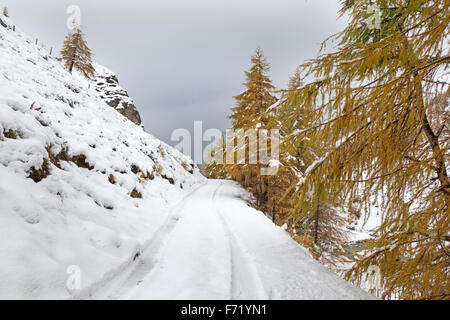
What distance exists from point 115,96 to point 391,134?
50706mm

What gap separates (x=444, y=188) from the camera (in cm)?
250

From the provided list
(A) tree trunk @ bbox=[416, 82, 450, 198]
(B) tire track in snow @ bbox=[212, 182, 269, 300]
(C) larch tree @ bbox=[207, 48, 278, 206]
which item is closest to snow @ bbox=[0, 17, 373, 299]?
(B) tire track in snow @ bbox=[212, 182, 269, 300]

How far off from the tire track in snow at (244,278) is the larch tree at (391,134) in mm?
1312

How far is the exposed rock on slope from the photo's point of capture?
40797 mm

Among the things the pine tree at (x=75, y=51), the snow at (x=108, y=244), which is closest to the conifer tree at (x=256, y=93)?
the snow at (x=108, y=244)

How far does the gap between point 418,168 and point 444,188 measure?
508mm

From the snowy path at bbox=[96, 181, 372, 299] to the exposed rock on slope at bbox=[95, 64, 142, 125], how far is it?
3815 cm

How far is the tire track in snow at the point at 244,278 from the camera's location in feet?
8.15

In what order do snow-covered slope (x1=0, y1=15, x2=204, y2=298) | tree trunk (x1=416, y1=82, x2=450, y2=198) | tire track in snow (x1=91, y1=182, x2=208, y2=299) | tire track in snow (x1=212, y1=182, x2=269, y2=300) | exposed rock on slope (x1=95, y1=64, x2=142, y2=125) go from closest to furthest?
tree trunk (x1=416, y1=82, x2=450, y2=198)
snow-covered slope (x1=0, y1=15, x2=204, y2=298)
tire track in snow (x1=212, y1=182, x2=269, y2=300)
tire track in snow (x1=91, y1=182, x2=208, y2=299)
exposed rock on slope (x1=95, y1=64, x2=142, y2=125)

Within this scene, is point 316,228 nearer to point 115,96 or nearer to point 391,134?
point 391,134

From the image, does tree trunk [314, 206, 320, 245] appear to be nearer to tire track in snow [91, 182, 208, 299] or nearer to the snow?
the snow

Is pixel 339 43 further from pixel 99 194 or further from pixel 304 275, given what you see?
pixel 99 194

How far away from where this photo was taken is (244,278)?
116 inches
